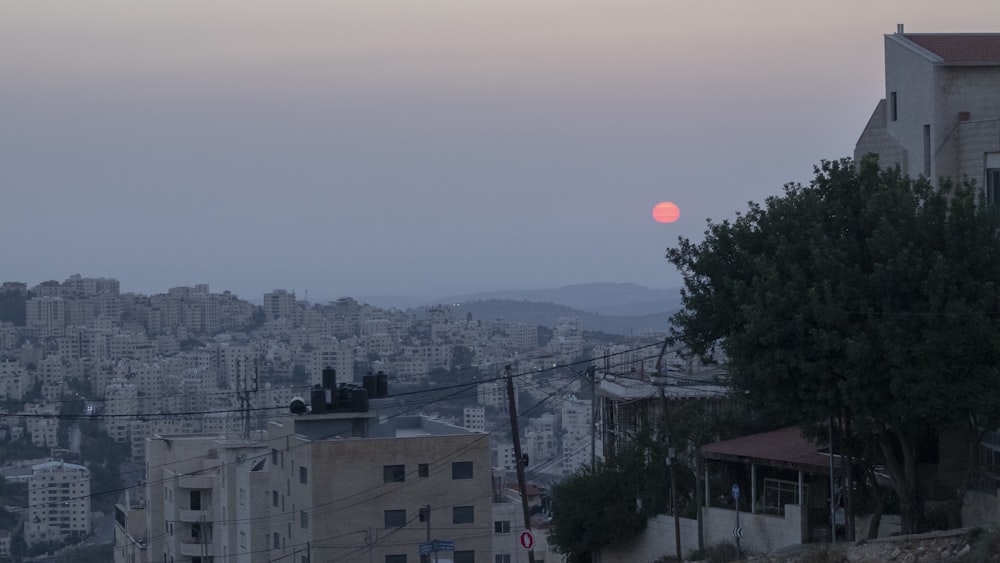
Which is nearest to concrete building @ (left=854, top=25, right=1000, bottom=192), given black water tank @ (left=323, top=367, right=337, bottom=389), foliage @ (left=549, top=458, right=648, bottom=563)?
foliage @ (left=549, top=458, right=648, bottom=563)

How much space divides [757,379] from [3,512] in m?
98.5

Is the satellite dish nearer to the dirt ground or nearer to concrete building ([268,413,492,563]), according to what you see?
concrete building ([268,413,492,563])

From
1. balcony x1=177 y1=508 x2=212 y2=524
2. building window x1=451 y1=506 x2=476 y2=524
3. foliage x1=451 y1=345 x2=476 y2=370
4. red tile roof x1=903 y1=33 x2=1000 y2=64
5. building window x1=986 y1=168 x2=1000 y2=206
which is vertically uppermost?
red tile roof x1=903 y1=33 x2=1000 y2=64

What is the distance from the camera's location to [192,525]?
57125mm

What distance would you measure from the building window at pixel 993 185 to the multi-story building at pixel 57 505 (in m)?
86.6

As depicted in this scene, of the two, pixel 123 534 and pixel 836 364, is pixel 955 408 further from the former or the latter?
pixel 123 534

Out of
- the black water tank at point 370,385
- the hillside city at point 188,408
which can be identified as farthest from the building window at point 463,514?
the hillside city at point 188,408

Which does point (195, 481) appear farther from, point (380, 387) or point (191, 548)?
point (380, 387)

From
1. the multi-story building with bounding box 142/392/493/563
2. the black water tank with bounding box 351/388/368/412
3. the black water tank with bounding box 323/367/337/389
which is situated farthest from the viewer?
the black water tank with bounding box 323/367/337/389

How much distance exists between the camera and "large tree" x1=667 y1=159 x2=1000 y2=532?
22.7 meters

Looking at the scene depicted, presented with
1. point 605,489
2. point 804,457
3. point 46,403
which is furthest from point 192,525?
point 46,403

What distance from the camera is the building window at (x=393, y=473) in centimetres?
4325

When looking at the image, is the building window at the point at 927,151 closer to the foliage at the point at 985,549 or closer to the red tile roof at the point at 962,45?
the red tile roof at the point at 962,45

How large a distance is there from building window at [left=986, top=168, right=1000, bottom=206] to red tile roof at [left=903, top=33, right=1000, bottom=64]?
8.98ft
